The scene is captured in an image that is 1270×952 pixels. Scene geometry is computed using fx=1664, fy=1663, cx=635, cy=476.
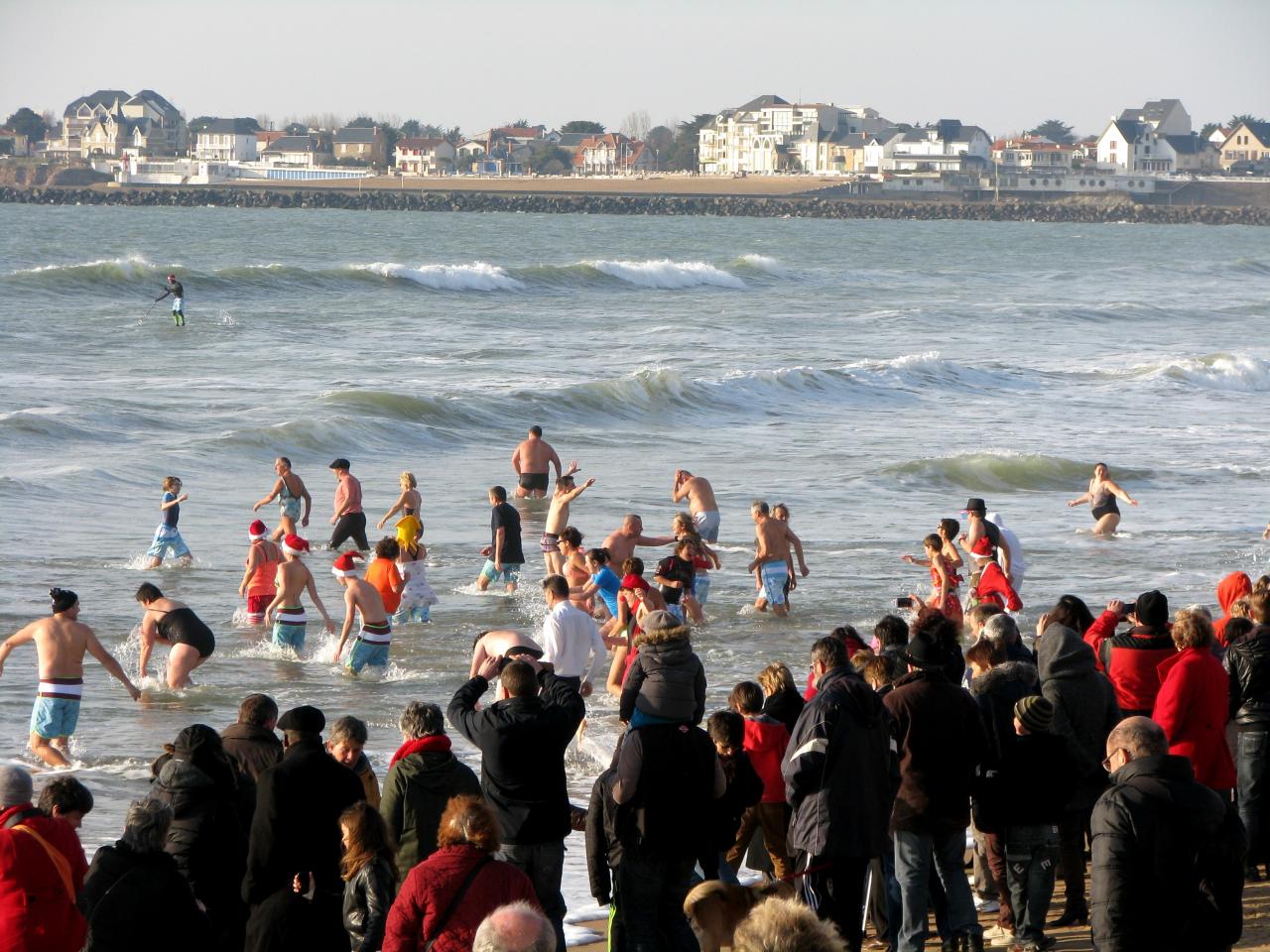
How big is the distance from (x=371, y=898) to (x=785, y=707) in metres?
2.05

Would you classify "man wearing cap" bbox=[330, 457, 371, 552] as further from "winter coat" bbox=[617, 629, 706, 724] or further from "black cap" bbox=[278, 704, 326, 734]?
"black cap" bbox=[278, 704, 326, 734]

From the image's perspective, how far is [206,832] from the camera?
540 cm

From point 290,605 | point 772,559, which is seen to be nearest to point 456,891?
point 290,605

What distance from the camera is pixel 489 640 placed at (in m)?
7.65

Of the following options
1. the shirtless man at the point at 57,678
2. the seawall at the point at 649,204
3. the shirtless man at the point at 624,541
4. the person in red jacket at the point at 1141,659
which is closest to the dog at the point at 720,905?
the person in red jacket at the point at 1141,659

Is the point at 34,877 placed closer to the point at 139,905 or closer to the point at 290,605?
the point at 139,905

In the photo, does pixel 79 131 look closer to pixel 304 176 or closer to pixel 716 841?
pixel 304 176

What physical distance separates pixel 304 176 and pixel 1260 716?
171 metres

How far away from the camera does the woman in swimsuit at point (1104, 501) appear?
60.1 ft

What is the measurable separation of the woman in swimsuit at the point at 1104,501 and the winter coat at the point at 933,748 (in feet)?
41.6

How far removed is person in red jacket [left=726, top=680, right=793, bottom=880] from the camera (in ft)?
21.6

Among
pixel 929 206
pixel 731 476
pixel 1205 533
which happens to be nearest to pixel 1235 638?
pixel 1205 533

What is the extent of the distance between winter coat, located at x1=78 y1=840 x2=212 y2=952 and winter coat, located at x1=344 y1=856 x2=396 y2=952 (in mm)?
544

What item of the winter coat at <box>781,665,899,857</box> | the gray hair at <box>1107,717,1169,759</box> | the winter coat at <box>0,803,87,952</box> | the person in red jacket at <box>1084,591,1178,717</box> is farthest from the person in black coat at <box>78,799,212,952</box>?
the person in red jacket at <box>1084,591,1178,717</box>
